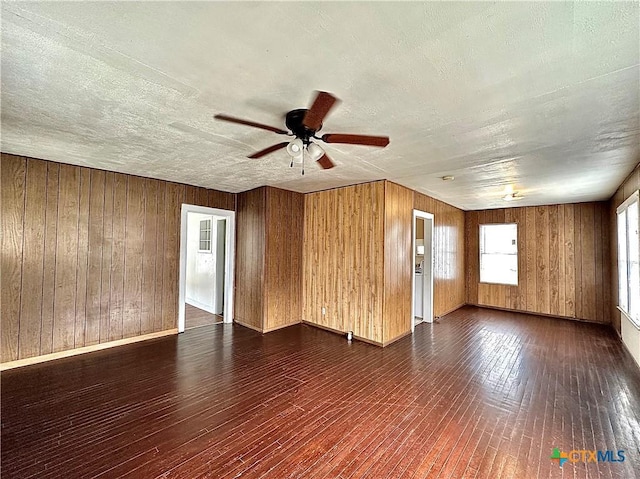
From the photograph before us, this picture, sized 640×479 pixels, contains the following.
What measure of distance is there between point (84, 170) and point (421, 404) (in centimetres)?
522

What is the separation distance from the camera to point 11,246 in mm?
3514

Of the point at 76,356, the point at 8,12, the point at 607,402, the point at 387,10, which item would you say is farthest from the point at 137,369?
the point at 607,402

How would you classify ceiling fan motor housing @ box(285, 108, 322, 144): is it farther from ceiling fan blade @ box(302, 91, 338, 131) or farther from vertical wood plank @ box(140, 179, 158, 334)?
vertical wood plank @ box(140, 179, 158, 334)

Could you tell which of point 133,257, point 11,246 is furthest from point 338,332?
point 11,246

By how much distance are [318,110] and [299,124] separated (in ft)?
1.25

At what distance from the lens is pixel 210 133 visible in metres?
2.76

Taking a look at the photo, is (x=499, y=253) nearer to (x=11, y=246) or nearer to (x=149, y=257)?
(x=149, y=257)

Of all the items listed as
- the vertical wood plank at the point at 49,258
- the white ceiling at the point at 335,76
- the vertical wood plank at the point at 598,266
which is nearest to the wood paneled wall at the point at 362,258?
the white ceiling at the point at 335,76

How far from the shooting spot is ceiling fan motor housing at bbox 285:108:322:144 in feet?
7.16

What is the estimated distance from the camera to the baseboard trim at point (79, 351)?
352 cm

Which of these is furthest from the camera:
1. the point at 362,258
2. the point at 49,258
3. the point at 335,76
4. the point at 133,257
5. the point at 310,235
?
the point at 310,235

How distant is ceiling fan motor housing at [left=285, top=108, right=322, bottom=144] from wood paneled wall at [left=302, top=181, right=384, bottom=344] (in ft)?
8.20

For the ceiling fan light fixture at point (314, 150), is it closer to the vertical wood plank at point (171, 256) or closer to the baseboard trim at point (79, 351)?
the vertical wood plank at point (171, 256)

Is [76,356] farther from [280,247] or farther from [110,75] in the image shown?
[110,75]
